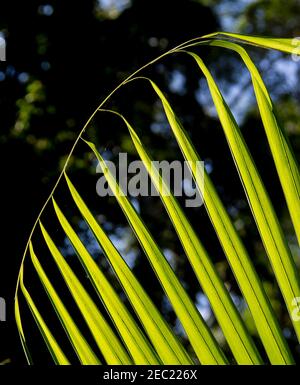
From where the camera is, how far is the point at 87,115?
476 centimetres

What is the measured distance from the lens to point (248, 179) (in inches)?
26.0

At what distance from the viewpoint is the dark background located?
3.79 meters

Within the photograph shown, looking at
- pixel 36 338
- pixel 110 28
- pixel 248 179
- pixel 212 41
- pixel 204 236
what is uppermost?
pixel 110 28

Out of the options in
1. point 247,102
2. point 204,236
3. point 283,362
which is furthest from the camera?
point 247,102

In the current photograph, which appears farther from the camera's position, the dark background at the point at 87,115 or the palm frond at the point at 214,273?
the dark background at the point at 87,115

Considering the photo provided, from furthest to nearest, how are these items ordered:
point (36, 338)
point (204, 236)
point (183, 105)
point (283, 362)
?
point (183, 105), point (204, 236), point (36, 338), point (283, 362)

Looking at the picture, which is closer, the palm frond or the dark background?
the palm frond

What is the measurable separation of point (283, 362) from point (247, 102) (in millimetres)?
11847

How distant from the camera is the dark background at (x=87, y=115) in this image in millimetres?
3785

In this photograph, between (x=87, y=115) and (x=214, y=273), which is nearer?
(x=214, y=273)

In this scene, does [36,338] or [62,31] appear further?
[62,31]

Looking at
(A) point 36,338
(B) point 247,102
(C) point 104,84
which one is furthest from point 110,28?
(B) point 247,102

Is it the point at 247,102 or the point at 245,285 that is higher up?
the point at 245,285

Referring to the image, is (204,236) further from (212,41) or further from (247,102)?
(247,102)
